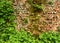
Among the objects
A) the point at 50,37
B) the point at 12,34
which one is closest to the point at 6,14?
the point at 12,34

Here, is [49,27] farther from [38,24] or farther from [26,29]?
[26,29]

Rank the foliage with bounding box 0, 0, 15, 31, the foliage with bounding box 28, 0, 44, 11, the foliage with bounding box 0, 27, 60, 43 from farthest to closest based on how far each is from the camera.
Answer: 1. the foliage with bounding box 28, 0, 44, 11
2. the foliage with bounding box 0, 0, 15, 31
3. the foliage with bounding box 0, 27, 60, 43

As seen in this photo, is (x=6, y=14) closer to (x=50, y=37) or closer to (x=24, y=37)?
(x=24, y=37)

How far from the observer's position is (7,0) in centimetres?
673

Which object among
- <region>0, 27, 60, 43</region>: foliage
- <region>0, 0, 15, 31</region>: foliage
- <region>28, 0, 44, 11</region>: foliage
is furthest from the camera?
<region>28, 0, 44, 11</region>: foliage

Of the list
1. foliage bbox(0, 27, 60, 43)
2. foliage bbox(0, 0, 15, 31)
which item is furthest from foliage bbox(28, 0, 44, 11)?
foliage bbox(0, 27, 60, 43)

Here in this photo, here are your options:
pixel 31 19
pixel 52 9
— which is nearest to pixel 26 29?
pixel 31 19

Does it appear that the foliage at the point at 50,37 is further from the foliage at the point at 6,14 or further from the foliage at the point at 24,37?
the foliage at the point at 6,14

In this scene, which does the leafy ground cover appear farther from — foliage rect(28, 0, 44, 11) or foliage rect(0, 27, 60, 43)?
foliage rect(28, 0, 44, 11)

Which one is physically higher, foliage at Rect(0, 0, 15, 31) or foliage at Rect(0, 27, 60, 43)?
foliage at Rect(0, 0, 15, 31)

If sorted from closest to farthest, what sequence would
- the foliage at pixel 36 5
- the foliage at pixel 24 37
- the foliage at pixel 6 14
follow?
1. the foliage at pixel 24 37
2. the foliage at pixel 6 14
3. the foliage at pixel 36 5

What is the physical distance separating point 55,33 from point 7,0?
215 centimetres

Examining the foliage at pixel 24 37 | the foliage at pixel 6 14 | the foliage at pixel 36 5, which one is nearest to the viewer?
the foliage at pixel 24 37

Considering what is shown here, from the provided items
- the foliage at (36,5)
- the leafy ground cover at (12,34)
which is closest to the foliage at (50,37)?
the leafy ground cover at (12,34)
